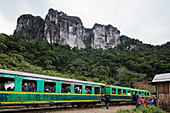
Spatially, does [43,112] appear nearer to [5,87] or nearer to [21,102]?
[21,102]

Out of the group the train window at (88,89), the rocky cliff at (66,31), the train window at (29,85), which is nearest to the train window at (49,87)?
the train window at (29,85)

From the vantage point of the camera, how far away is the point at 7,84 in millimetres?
8648

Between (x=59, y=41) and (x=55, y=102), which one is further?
(x=59, y=41)

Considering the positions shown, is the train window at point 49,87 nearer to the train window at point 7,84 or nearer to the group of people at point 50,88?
the group of people at point 50,88

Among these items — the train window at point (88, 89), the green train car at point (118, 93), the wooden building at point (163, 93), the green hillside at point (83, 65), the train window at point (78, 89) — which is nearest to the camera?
the wooden building at point (163, 93)

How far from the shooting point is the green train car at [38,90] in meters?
8.50

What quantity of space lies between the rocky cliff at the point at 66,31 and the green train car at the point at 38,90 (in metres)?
91.7

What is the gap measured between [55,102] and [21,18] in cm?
12074

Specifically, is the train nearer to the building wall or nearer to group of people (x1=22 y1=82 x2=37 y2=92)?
group of people (x1=22 y1=82 x2=37 y2=92)

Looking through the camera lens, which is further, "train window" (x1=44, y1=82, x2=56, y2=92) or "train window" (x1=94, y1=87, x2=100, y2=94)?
"train window" (x1=94, y1=87, x2=100, y2=94)

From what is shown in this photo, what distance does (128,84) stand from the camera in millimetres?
45656

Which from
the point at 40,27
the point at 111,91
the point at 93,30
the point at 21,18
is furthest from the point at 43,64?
the point at 93,30

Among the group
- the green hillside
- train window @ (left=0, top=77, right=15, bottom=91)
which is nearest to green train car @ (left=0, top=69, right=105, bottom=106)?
train window @ (left=0, top=77, right=15, bottom=91)

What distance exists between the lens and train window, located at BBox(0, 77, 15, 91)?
8.32 m
